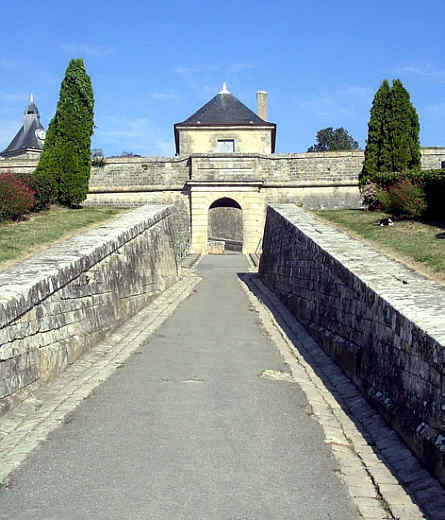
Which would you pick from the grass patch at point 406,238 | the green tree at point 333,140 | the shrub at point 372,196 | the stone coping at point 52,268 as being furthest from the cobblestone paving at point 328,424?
the green tree at point 333,140

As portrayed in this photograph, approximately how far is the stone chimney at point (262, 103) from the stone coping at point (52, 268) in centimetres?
3671

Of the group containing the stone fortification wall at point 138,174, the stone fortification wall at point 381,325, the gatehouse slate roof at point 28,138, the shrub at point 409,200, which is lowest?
the stone fortification wall at point 381,325

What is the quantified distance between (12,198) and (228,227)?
3474 cm

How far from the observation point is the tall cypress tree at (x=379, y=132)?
65.2 feet

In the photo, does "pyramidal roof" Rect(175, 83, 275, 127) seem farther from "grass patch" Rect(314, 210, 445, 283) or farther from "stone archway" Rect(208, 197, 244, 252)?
"grass patch" Rect(314, 210, 445, 283)

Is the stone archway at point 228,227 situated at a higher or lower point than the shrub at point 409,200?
lower

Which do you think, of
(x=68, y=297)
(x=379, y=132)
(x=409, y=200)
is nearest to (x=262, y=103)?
(x=379, y=132)

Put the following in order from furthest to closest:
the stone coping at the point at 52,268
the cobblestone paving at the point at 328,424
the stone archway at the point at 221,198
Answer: the stone archway at the point at 221,198 → the stone coping at the point at 52,268 → the cobblestone paving at the point at 328,424

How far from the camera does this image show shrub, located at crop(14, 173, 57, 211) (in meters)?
17.3

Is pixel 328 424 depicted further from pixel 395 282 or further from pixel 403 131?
pixel 403 131

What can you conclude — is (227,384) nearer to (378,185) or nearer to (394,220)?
(394,220)

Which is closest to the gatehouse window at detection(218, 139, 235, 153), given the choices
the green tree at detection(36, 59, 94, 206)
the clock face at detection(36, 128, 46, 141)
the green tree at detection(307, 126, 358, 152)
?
the green tree at detection(36, 59, 94, 206)

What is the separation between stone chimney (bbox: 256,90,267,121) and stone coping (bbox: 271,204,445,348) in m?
37.8

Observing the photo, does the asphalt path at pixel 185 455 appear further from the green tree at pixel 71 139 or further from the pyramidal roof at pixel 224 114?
the pyramidal roof at pixel 224 114
